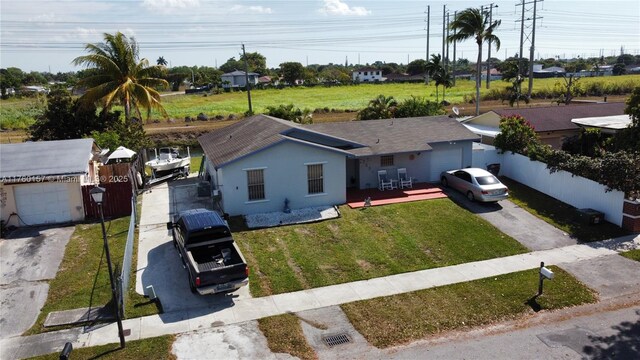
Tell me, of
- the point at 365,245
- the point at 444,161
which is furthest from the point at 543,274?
the point at 444,161

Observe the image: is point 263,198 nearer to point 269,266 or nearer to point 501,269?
point 269,266

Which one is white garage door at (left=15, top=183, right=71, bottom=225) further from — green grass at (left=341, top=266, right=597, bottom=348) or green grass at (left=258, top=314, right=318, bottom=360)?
green grass at (left=341, top=266, right=597, bottom=348)

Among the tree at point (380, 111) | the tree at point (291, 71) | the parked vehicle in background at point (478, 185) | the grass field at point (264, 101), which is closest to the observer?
the parked vehicle in background at point (478, 185)

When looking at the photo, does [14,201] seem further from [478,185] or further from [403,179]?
[478,185]

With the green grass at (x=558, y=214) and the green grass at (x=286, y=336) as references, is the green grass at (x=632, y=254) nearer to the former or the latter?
the green grass at (x=558, y=214)

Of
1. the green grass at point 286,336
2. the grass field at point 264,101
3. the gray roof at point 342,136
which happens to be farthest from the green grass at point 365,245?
the grass field at point 264,101

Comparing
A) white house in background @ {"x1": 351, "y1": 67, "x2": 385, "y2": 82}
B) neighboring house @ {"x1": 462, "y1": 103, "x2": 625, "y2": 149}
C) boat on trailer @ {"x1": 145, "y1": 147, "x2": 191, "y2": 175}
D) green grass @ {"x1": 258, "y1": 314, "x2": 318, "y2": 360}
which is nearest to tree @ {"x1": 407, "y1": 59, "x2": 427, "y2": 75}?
white house in background @ {"x1": 351, "y1": 67, "x2": 385, "y2": 82}
